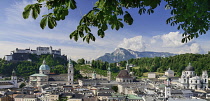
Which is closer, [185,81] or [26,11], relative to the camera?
[26,11]

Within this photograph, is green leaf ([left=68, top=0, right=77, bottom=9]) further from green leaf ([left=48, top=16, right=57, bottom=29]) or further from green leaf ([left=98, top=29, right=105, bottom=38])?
green leaf ([left=98, top=29, right=105, bottom=38])

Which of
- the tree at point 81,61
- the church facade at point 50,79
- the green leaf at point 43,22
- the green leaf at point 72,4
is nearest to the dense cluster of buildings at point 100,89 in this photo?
the church facade at point 50,79

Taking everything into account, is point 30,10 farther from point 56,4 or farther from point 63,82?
point 63,82

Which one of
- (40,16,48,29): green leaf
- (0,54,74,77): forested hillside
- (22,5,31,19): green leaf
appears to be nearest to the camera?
(22,5,31,19): green leaf

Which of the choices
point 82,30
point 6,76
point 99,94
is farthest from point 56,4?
point 6,76

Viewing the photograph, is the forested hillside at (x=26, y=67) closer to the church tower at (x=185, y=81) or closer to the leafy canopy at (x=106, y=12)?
the church tower at (x=185, y=81)

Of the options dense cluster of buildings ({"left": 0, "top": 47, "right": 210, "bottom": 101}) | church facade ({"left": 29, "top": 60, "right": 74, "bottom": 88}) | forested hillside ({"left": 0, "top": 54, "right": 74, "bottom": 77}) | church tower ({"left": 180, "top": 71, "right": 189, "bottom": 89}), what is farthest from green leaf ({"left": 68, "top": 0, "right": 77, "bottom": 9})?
forested hillside ({"left": 0, "top": 54, "right": 74, "bottom": 77})

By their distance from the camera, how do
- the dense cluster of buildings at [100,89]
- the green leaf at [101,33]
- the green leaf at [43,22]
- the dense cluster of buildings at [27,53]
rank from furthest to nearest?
the dense cluster of buildings at [27,53] → the dense cluster of buildings at [100,89] → the green leaf at [101,33] → the green leaf at [43,22]

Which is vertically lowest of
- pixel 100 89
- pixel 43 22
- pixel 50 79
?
pixel 100 89

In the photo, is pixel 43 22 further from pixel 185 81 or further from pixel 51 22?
pixel 185 81

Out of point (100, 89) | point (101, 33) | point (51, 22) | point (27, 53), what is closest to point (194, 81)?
point (100, 89)

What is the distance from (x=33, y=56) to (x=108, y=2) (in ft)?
340

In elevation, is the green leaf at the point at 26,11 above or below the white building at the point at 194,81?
above

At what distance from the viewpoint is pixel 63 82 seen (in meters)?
79.9
